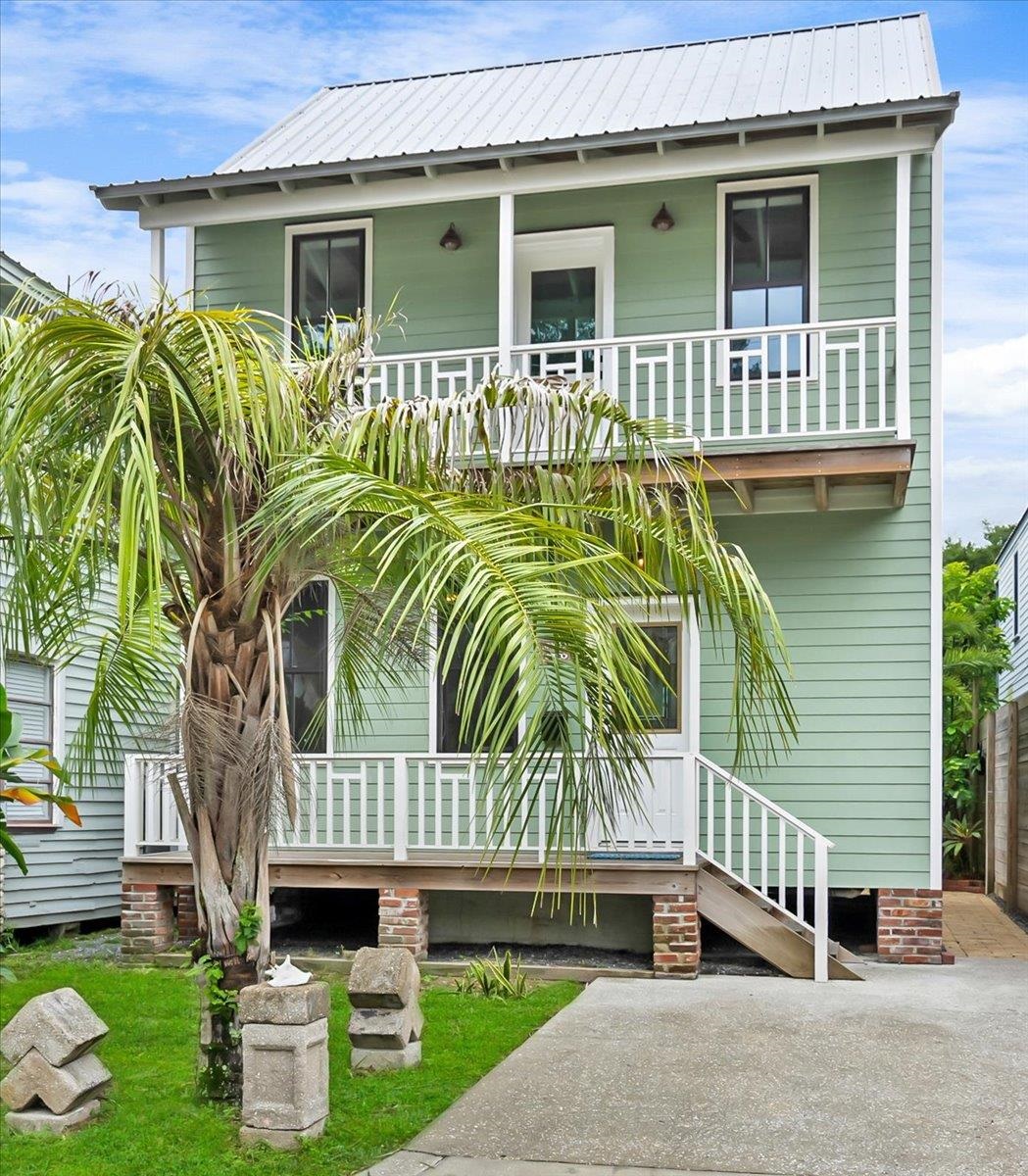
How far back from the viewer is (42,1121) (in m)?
5.60

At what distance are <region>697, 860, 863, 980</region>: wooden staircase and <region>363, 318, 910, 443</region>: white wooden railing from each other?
11.2 feet

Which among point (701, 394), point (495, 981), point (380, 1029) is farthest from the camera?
point (701, 394)

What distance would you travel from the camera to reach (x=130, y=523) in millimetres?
4566

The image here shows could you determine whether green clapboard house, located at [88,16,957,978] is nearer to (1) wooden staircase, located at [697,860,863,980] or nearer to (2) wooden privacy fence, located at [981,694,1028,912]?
(1) wooden staircase, located at [697,860,863,980]

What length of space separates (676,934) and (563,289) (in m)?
5.67

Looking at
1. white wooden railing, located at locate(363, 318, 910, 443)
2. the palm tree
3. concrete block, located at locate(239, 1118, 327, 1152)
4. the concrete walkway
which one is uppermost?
white wooden railing, located at locate(363, 318, 910, 443)

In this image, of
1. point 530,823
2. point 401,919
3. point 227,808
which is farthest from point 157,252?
point 227,808

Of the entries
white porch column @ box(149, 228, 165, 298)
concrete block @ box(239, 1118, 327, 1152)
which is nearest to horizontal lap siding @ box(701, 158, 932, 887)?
white porch column @ box(149, 228, 165, 298)

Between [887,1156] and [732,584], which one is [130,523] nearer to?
[732,584]

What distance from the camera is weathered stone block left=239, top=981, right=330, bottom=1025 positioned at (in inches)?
215

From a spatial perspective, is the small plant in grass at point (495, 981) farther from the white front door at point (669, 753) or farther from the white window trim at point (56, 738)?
the white window trim at point (56, 738)

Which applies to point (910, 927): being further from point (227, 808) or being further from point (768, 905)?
point (227, 808)

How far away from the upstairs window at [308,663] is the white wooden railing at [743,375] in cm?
193

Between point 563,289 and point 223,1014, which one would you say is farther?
point 563,289
